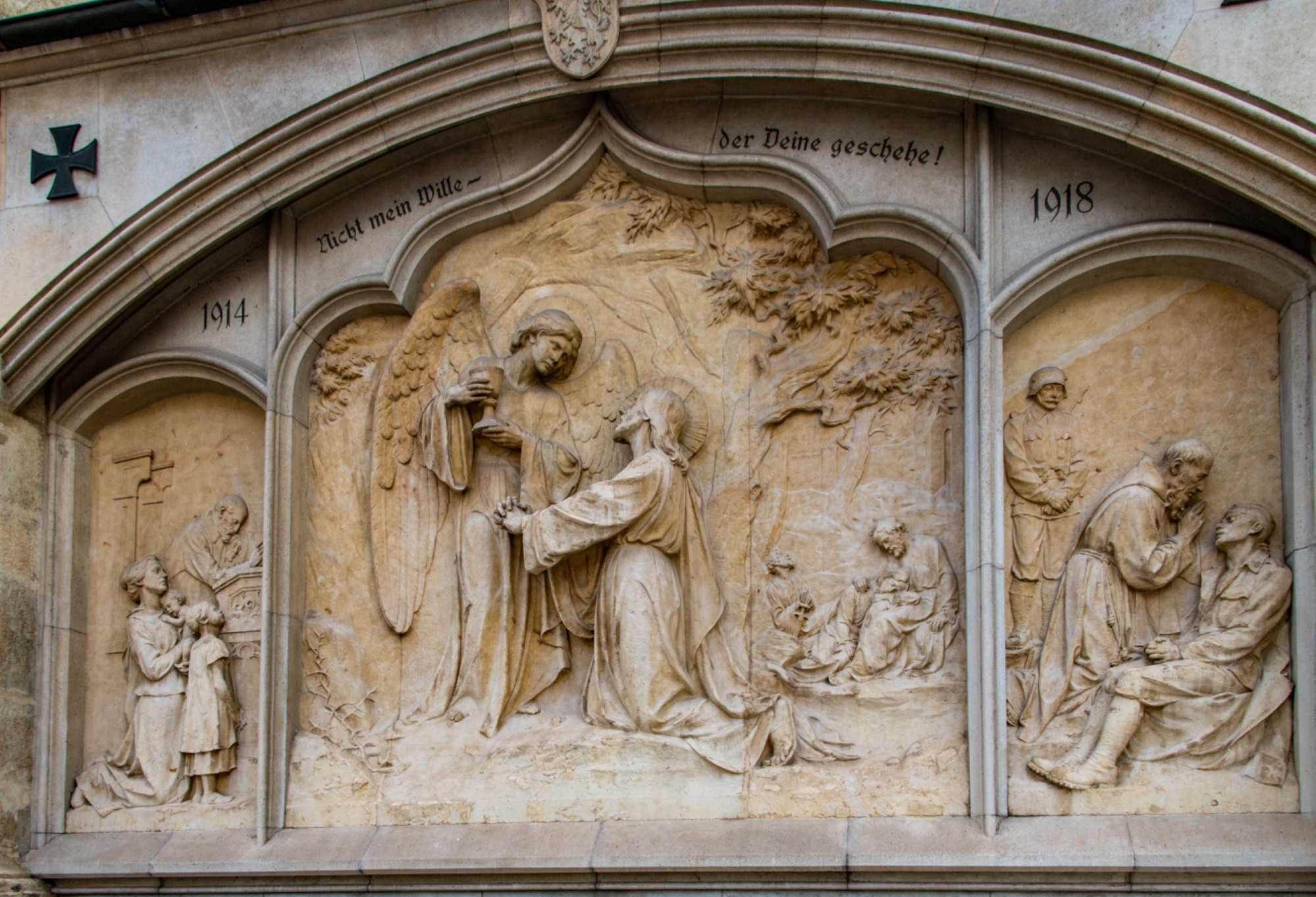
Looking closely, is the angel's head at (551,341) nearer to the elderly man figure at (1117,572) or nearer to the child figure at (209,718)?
the child figure at (209,718)

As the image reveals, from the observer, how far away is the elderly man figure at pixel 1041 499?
7.97 metres

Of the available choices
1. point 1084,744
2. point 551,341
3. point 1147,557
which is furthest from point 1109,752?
point 551,341

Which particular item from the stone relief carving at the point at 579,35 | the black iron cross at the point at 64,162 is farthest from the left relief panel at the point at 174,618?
the stone relief carving at the point at 579,35

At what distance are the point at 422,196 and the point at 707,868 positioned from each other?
3.74 m

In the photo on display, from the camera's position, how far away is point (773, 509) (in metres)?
8.47

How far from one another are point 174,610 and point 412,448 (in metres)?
1.54

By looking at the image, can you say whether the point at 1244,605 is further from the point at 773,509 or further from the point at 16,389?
the point at 16,389

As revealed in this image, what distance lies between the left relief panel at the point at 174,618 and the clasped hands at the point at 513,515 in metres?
1.45

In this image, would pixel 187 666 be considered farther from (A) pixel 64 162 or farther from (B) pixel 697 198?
(B) pixel 697 198

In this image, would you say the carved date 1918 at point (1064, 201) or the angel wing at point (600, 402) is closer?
the carved date 1918 at point (1064, 201)

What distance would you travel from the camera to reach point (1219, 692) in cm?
757

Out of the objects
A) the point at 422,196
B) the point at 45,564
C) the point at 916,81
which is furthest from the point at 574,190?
the point at 45,564

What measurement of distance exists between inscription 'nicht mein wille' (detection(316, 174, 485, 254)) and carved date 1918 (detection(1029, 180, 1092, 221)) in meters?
2.84

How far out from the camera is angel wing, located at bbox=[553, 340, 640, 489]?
28.7 ft
